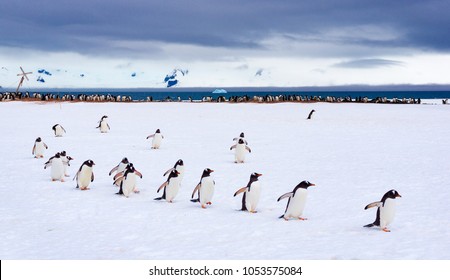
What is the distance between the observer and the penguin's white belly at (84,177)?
1152 centimetres

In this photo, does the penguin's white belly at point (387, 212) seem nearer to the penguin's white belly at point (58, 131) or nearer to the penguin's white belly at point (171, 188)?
the penguin's white belly at point (171, 188)

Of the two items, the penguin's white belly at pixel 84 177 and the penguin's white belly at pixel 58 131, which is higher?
Result: the penguin's white belly at pixel 58 131

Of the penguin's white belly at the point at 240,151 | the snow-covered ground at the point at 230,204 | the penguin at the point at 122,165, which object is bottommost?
the snow-covered ground at the point at 230,204

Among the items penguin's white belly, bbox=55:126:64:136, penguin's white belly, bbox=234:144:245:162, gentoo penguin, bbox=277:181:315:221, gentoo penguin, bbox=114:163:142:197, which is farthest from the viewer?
penguin's white belly, bbox=55:126:64:136

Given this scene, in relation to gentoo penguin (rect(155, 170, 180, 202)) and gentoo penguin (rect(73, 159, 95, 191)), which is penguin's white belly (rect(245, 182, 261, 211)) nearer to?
gentoo penguin (rect(155, 170, 180, 202))

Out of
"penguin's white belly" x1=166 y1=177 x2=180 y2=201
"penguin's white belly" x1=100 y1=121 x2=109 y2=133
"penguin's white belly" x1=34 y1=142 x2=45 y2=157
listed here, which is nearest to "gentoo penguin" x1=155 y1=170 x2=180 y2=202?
"penguin's white belly" x1=166 y1=177 x2=180 y2=201

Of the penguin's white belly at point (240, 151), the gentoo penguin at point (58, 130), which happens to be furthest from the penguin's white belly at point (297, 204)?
the gentoo penguin at point (58, 130)

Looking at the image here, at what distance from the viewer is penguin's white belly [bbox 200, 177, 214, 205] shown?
32.9 feet

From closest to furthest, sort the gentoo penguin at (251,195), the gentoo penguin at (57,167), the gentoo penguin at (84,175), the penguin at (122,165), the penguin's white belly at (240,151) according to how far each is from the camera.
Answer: the gentoo penguin at (251,195) → the gentoo penguin at (84,175) → the penguin at (122,165) → the gentoo penguin at (57,167) → the penguin's white belly at (240,151)

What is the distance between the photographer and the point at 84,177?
1156 cm

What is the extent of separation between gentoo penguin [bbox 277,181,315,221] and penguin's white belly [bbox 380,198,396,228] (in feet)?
4.11
